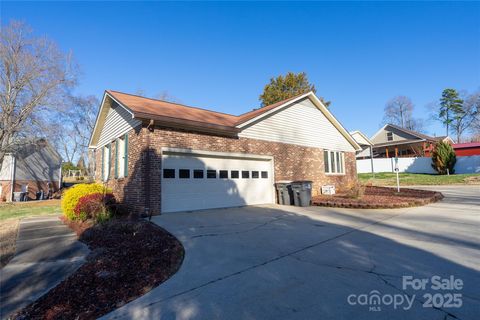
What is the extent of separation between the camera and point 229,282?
148 inches

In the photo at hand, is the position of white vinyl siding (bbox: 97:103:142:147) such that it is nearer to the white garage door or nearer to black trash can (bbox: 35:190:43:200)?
the white garage door

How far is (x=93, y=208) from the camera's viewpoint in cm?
846

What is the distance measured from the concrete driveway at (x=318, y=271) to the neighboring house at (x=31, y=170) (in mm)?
22878

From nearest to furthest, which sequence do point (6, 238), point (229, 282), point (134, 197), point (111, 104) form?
point (229, 282), point (6, 238), point (134, 197), point (111, 104)

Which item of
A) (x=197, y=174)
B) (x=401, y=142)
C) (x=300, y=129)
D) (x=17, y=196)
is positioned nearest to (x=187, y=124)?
(x=197, y=174)

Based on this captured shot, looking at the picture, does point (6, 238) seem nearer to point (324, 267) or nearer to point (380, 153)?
point (324, 267)

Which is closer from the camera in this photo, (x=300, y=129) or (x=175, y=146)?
(x=175, y=146)

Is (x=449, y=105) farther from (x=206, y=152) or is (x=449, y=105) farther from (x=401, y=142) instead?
(x=206, y=152)

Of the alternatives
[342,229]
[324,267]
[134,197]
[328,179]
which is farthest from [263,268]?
[328,179]

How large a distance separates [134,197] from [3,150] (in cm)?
1750

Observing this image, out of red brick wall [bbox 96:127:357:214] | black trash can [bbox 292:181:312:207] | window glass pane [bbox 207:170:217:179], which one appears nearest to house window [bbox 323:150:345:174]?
red brick wall [bbox 96:127:357:214]

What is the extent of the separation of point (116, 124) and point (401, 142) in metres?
34.9

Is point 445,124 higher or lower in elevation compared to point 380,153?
higher

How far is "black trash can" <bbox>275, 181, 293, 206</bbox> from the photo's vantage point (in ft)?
39.7
